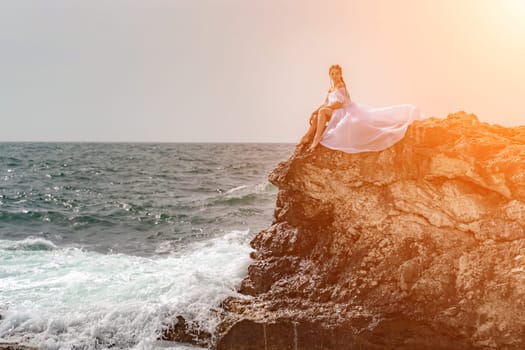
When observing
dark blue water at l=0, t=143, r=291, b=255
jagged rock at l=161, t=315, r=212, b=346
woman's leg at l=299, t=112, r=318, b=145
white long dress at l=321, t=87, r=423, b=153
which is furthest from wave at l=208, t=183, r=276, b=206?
jagged rock at l=161, t=315, r=212, b=346

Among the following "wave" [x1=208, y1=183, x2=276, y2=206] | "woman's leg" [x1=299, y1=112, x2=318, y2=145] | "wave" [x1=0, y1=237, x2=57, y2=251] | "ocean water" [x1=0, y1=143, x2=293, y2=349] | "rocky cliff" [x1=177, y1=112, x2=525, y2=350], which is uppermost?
"woman's leg" [x1=299, y1=112, x2=318, y2=145]

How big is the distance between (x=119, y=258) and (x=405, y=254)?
8.11 m

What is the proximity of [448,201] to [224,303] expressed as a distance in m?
4.01

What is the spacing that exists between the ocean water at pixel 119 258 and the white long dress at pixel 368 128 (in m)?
3.26

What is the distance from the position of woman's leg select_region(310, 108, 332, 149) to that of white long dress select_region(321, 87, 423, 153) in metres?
0.09

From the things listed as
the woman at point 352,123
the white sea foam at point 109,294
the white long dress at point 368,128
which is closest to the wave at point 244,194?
the white sea foam at point 109,294

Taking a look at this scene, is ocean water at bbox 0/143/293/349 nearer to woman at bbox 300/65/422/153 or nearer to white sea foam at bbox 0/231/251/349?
white sea foam at bbox 0/231/251/349

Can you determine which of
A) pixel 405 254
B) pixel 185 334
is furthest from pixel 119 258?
pixel 405 254

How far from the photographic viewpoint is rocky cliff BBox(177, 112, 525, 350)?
6547mm

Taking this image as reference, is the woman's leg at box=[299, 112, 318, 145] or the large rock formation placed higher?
the woman's leg at box=[299, 112, 318, 145]

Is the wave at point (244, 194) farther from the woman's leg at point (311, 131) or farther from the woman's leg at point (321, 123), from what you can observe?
the woman's leg at point (321, 123)

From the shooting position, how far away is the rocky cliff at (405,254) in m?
6.55

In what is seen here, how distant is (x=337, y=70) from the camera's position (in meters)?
9.08

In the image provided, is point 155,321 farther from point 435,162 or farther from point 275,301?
point 435,162
